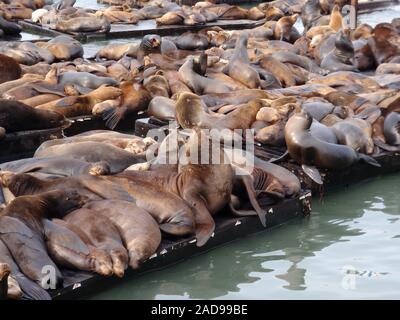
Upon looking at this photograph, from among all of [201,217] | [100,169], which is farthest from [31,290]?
[100,169]

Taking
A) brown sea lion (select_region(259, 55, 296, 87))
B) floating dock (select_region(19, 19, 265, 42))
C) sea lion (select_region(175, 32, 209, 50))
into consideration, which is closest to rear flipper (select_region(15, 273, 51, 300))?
brown sea lion (select_region(259, 55, 296, 87))

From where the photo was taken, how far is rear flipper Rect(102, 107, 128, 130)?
901cm

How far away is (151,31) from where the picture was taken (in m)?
15.8

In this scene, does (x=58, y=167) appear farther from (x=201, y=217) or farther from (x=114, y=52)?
(x=114, y=52)

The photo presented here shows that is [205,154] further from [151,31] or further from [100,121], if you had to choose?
[151,31]

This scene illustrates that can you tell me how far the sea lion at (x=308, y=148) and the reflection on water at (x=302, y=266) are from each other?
0.41 metres

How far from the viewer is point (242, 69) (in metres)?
10.0

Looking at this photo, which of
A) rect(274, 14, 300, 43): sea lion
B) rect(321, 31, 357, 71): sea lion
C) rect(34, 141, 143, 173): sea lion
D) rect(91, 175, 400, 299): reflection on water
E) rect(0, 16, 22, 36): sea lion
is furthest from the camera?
rect(0, 16, 22, 36): sea lion

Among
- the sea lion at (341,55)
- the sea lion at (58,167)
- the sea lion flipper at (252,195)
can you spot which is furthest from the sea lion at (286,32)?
the sea lion at (58,167)

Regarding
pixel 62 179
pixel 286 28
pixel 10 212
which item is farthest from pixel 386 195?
pixel 286 28

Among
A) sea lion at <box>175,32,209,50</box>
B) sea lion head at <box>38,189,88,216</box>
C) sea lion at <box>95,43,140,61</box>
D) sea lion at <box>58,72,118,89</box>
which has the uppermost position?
sea lion head at <box>38,189,88,216</box>

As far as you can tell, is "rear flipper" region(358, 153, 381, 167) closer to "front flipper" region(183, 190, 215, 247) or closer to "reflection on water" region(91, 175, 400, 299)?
"reflection on water" region(91, 175, 400, 299)

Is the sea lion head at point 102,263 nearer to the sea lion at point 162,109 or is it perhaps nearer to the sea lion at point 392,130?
the sea lion at point 162,109

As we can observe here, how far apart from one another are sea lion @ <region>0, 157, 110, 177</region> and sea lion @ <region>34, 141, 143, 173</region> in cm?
28
